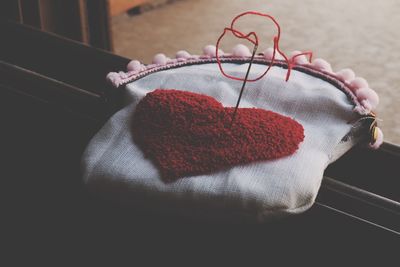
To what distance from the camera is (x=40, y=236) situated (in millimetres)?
1139

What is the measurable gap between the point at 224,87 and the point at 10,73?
422 millimetres

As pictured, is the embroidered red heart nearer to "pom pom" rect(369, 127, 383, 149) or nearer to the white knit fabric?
the white knit fabric

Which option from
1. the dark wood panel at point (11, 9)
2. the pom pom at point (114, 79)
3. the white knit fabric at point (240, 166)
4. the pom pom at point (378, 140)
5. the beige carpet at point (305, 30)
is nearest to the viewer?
the white knit fabric at point (240, 166)

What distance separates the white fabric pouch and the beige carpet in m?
1.04

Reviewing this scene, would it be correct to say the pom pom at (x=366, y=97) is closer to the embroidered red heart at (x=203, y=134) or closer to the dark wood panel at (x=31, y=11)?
the embroidered red heart at (x=203, y=134)

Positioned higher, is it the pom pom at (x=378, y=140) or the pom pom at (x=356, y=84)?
Result: the pom pom at (x=356, y=84)

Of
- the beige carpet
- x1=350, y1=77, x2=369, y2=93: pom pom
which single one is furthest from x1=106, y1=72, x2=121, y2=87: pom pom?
the beige carpet

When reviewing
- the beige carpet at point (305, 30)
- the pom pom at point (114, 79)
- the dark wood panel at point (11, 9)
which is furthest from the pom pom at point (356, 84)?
the dark wood panel at point (11, 9)

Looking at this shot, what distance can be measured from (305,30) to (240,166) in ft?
5.79

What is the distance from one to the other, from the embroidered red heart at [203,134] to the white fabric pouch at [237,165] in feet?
0.04

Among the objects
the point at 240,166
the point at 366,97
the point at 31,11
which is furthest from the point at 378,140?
the point at 31,11

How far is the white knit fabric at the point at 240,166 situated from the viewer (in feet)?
2.59

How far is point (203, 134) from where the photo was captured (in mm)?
873

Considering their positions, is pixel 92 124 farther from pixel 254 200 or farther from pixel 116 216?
pixel 254 200
